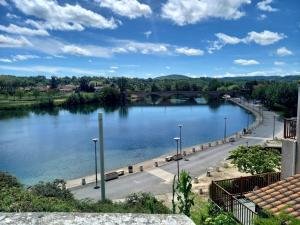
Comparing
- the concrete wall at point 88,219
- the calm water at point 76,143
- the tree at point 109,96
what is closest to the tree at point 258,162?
the concrete wall at point 88,219

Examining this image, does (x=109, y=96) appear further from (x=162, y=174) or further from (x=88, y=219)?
(x=88, y=219)

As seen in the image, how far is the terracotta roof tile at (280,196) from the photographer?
8.59 metres

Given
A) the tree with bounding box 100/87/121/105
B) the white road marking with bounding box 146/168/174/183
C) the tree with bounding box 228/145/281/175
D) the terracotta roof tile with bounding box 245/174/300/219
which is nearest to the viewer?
the terracotta roof tile with bounding box 245/174/300/219

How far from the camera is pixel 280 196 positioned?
9.26 meters

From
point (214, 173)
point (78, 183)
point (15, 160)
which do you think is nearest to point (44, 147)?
point (15, 160)

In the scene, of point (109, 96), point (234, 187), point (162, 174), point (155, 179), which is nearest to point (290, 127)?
point (234, 187)

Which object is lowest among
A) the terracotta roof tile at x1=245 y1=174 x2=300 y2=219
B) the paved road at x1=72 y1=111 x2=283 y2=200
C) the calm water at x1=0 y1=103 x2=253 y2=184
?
the calm water at x1=0 y1=103 x2=253 y2=184

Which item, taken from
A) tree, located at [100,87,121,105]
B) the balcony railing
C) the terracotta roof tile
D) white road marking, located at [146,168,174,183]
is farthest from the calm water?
tree, located at [100,87,121,105]

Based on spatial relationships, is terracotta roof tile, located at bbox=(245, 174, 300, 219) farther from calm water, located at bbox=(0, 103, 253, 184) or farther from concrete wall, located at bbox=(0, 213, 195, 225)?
calm water, located at bbox=(0, 103, 253, 184)

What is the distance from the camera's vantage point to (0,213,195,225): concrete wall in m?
2.45

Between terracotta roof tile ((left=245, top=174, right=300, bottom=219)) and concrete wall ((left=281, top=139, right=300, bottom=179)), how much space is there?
173 cm

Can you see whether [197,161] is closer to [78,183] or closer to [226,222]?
[78,183]

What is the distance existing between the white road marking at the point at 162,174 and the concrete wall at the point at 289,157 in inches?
660

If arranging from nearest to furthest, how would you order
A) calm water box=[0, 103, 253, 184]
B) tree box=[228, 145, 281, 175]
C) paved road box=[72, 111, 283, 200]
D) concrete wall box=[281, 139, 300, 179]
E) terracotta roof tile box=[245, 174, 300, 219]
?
terracotta roof tile box=[245, 174, 300, 219], concrete wall box=[281, 139, 300, 179], tree box=[228, 145, 281, 175], paved road box=[72, 111, 283, 200], calm water box=[0, 103, 253, 184]
